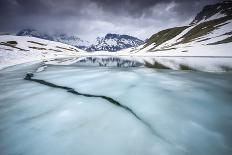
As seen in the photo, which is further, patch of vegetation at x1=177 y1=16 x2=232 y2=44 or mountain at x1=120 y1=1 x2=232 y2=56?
patch of vegetation at x1=177 y1=16 x2=232 y2=44

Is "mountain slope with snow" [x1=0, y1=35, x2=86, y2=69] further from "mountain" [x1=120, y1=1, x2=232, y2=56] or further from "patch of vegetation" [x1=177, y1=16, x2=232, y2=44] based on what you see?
"patch of vegetation" [x1=177, y1=16, x2=232, y2=44]

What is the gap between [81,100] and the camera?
5922 millimetres

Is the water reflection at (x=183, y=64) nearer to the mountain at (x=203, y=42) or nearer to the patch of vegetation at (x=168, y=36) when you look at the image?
the mountain at (x=203, y=42)

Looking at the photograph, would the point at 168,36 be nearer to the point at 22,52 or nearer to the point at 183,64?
the point at 22,52

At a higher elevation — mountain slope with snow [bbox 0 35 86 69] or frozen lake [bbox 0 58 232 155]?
frozen lake [bbox 0 58 232 155]

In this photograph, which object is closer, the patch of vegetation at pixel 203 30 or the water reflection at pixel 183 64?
the water reflection at pixel 183 64

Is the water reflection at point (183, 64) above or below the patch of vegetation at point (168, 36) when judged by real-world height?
below

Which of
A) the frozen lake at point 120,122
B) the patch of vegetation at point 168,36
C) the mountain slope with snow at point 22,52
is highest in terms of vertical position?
the patch of vegetation at point 168,36

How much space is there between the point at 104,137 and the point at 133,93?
2777 millimetres

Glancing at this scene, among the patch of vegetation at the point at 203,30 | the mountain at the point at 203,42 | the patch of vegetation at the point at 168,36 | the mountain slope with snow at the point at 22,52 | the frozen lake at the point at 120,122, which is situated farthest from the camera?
the patch of vegetation at the point at 168,36

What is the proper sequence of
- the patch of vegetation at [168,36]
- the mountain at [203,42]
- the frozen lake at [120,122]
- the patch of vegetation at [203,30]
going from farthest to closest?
the patch of vegetation at [168,36] < the patch of vegetation at [203,30] < the mountain at [203,42] < the frozen lake at [120,122]

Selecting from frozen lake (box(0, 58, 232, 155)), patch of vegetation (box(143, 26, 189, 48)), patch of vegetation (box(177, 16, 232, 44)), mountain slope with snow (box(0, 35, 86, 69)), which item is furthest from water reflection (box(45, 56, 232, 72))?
patch of vegetation (box(143, 26, 189, 48))

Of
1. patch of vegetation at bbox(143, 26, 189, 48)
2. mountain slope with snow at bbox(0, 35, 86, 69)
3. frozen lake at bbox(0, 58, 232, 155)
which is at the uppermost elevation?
patch of vegetation at bbox(143, 26, 189, 48)

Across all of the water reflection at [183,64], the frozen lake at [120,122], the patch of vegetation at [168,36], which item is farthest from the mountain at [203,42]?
the frozen lake at [120,122]
